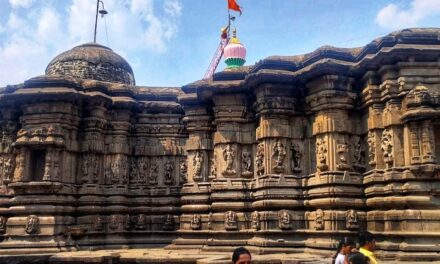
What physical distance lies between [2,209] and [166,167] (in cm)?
546

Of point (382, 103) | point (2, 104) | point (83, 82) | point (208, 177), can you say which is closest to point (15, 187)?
point (2, 104)

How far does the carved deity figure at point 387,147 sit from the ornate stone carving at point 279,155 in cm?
287

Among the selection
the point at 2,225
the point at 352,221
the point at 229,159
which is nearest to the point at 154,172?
the point at 229,159

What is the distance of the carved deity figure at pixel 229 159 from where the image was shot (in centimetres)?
1516

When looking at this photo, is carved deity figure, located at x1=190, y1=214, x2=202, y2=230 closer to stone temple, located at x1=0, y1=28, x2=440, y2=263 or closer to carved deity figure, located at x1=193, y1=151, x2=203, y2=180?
stone temple, located at x1=0, y1=28, x2=440, y2=263

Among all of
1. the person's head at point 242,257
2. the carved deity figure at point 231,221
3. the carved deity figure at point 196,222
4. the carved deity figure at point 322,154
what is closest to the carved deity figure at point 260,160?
the carved deity figure at point 231,221

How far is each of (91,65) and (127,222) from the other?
21.5 feet

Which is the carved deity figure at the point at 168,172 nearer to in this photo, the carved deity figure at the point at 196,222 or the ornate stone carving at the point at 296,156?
the carved deity figure at the point at 196,222

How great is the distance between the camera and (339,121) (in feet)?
44.1

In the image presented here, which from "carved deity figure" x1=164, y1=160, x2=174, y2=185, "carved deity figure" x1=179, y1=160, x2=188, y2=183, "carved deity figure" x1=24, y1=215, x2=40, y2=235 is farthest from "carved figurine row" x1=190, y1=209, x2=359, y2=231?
"carved deity figure" x1=24, y1=215, x2=40, y2=235

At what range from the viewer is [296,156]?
1427cm

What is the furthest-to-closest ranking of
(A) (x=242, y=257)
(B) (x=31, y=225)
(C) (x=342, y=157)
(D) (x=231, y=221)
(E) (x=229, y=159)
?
(E) (x=229, y=159), (B) (x=31, y=225), (D) (x=231, y=221), (C) (x=342, y=157), (A) (x=242, y=257)

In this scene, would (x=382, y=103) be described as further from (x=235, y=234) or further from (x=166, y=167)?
(x=166, y=167)

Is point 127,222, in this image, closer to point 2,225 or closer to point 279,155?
point 2,225
